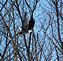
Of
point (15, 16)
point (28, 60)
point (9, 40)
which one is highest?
point (15, 16)

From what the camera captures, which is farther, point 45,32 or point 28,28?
point 45,32

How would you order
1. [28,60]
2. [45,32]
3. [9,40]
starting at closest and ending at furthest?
[9,40] < [28,60] < [45,32]

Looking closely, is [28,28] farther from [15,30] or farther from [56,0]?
[56,0]

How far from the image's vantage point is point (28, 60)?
8648mm

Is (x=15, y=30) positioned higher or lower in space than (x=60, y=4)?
lower

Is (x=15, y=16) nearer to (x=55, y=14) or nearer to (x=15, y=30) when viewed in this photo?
(x=15, y=30)

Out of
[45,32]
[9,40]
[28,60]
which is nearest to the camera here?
[9,40]

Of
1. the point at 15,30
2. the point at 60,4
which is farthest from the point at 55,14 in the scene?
the point at 15,30

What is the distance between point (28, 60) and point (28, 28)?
1.01 metres

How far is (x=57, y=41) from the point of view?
8945 mm

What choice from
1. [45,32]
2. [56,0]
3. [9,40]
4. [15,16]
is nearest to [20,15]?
[15,16]

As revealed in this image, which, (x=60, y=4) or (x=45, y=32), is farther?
(x=45, y=32)

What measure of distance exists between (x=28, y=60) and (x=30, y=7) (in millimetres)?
1616

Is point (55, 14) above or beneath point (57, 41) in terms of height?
above
